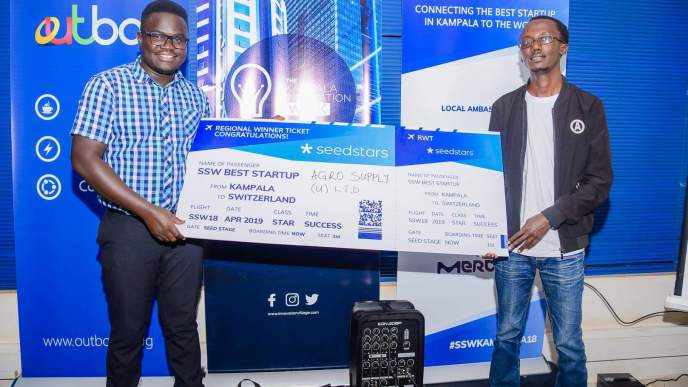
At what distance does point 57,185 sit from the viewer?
259 cm

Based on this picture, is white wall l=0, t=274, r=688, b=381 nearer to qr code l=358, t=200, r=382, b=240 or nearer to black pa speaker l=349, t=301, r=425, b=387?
black pa speaker l=349, t=301, r=425, b=387

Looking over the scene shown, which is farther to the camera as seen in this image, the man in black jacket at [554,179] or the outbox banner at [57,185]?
the outbox banner at [57,185]

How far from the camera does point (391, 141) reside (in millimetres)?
2107

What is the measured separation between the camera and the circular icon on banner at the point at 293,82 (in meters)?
2.64

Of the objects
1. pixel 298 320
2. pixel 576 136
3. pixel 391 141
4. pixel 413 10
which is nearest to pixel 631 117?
pixel 576 136

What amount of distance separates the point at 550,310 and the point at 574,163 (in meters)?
0.73

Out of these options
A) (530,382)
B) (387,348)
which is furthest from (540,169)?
(530,382)

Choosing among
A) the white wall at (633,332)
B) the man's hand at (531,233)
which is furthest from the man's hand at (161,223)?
the man's hand at (531,233)

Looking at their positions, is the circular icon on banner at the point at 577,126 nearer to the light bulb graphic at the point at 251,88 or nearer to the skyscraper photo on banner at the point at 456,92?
the skyscraper photo on banner at the point at 456,92

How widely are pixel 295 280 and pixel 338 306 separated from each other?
0.31 m

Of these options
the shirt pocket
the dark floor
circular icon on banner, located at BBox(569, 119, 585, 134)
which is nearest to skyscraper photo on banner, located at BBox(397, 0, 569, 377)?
the dark floor

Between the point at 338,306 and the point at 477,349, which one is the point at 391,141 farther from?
the point at 477,349

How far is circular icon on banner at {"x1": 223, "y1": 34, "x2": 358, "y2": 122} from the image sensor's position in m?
2.64

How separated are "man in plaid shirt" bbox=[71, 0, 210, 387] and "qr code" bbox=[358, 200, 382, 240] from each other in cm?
80
